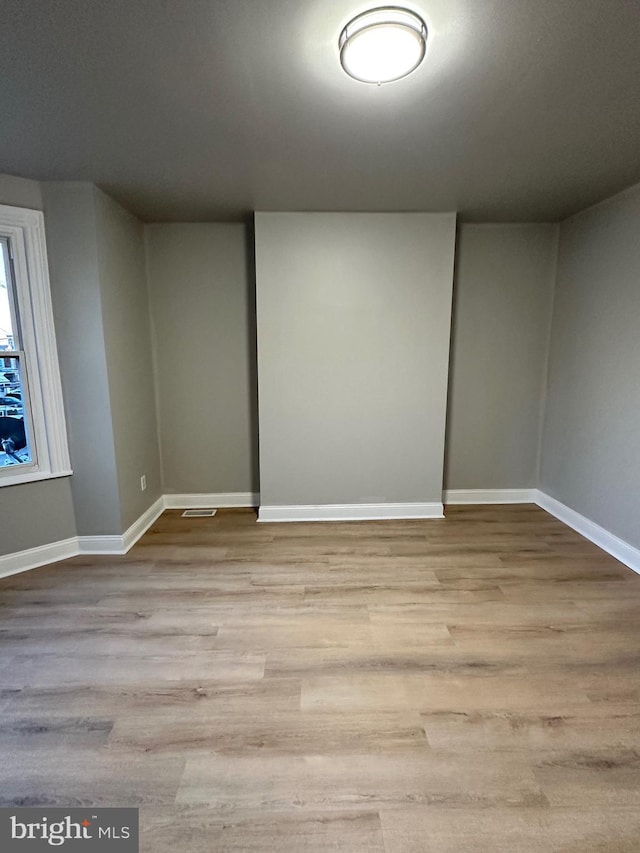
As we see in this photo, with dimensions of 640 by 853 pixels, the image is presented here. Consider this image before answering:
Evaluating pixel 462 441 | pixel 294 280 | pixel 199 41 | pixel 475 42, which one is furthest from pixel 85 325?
pixel 462 441

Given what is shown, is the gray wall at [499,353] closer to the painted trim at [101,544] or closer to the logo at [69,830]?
the painted trim at [101,544]

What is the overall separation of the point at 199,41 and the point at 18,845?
106 inches

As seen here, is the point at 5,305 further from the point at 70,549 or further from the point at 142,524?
the point at 142,524

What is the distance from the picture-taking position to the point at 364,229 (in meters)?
3.10

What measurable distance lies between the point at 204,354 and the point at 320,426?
50.1 inches

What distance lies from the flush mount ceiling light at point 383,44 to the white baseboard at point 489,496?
10.5ft

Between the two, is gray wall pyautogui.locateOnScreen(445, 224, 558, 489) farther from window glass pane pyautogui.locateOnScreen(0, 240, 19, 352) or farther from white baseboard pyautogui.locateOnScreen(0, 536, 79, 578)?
window glass pane pyautogui.locateOnScreen(0, 240, 19, 352)

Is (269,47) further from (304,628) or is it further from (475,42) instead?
(304,628)

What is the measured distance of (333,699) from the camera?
5.25 ft

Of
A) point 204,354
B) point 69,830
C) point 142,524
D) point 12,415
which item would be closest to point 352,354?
point 204,354

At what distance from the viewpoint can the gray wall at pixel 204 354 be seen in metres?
3.37

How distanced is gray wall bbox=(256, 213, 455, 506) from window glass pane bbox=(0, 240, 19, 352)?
1661 mm

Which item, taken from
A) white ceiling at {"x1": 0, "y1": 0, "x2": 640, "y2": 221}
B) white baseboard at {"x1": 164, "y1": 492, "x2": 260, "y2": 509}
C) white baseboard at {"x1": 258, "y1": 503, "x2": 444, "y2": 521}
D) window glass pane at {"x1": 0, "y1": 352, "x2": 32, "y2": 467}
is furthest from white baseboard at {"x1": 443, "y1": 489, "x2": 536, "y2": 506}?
window glass pane at {"x1": 0, "y1": 352, "x2": 32, "y2": 467}

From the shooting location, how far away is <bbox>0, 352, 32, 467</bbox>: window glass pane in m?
2.54
